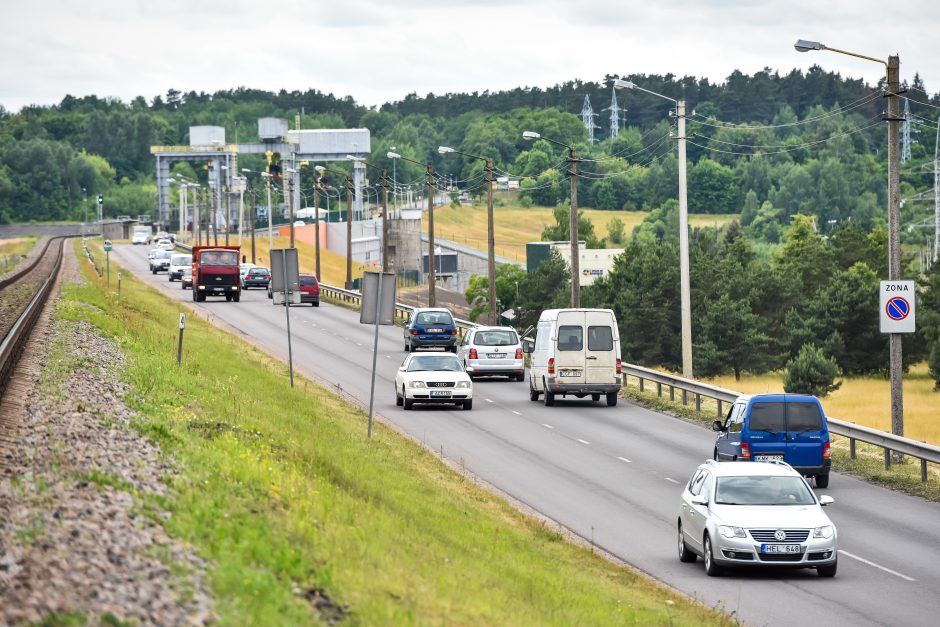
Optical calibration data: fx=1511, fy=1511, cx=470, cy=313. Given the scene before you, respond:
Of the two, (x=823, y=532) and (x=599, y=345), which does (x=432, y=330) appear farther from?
(x=823, y=532)

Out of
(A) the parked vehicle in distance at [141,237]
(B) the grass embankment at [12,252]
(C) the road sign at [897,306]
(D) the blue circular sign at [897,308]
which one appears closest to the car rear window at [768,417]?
(C) the road sign at [897,306]

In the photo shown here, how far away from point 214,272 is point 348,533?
64854mm

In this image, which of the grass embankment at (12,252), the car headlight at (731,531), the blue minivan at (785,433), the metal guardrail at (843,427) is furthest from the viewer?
the grass embankment at (12,252)

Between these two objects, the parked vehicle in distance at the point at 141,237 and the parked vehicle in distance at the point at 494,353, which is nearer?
the parked vehicle in distance at the point at 494,353

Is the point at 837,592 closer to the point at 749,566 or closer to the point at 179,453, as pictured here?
the point at 749,566

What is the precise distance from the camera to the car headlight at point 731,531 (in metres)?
18.8

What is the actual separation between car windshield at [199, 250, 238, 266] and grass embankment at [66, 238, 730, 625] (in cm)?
4872

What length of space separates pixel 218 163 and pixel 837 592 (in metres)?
175

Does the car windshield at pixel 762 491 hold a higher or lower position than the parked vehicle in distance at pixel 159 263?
lower

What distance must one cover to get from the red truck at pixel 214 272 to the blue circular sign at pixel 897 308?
2071 inches

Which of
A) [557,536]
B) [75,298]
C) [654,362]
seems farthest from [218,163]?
[557,536]

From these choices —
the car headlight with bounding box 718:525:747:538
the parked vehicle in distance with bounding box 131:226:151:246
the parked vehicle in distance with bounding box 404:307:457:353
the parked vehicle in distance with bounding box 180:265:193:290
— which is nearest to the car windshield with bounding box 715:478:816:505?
the car headlight with bounding box 718:525:747:538

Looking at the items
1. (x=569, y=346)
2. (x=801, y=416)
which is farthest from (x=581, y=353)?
(x=801, y=416)

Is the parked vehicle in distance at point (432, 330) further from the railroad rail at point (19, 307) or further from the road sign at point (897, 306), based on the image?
the road sign at point (897, 306)
